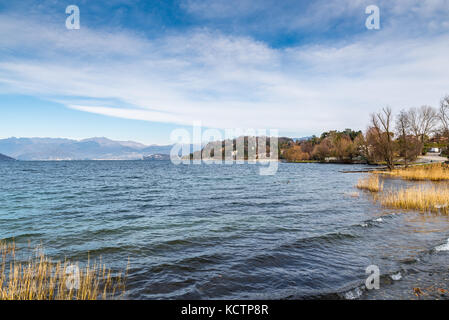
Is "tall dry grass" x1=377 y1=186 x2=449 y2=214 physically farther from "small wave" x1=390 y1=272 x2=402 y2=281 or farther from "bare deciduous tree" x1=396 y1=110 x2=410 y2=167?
"bare deciduous tree" x1=396 y1=110 x2=410 y2=167

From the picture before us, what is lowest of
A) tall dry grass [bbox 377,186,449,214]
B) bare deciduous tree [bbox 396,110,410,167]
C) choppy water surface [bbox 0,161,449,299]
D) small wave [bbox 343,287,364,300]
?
choppy water surface [bbox 0,161,449,299]

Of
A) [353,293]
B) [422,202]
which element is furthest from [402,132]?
[353,293]

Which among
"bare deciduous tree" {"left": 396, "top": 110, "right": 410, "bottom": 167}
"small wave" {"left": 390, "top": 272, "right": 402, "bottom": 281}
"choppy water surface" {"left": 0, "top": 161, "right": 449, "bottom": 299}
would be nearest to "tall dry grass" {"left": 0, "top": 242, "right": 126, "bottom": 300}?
"choppy water surface" {"left": 0, "top": 161, "right": 449, "bottom": 299}

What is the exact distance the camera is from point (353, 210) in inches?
795

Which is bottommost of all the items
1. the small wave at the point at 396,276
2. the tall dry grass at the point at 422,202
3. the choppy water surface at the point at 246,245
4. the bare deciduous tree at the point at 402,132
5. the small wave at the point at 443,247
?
the choppy water surface at the point at 246,245

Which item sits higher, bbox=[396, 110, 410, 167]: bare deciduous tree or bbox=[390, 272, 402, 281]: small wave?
bbox=[396, 110, 410, 167]: bare deciduous tree

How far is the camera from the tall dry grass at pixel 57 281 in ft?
24.4

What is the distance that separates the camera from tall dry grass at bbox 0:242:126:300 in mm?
7441

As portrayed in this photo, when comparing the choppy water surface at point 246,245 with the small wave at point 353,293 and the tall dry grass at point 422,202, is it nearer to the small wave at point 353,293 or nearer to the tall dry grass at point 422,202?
the small wave at point 353,293

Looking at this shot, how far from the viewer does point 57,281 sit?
28.2 ft

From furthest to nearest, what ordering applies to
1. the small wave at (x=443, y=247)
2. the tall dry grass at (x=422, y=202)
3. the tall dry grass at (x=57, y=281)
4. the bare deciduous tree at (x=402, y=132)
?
the bare deciduous tree at (x=402, y=132) → the tall dry grass at (x=422, y=202) → the small wave at (x=443, y=247) → the tall dry grass at (x=57, y=281)

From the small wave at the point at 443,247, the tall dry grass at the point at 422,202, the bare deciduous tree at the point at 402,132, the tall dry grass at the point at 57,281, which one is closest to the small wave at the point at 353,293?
the small wave at the point at 443,247

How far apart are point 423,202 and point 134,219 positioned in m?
21.7

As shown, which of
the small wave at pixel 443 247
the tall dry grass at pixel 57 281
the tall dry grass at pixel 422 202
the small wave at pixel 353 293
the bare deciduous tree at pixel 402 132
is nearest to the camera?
the small wave at pixel 353 293
